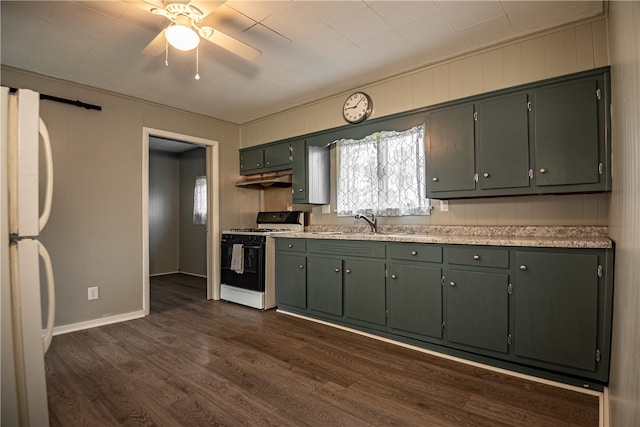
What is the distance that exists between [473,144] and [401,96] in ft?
3.15

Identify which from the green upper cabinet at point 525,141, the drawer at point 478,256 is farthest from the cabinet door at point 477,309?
the green upper cabinet at point 525,141

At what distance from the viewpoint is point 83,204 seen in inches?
130

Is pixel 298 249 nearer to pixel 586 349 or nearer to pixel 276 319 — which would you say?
pixel 276 319

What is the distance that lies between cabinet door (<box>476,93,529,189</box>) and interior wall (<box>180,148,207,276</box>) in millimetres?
5054

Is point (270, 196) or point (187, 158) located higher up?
point (187, 158)

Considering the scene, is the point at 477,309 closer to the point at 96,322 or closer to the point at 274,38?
the point at 274,38

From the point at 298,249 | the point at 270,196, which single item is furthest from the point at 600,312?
the point at 270,196

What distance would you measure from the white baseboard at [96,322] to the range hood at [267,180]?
2.08m

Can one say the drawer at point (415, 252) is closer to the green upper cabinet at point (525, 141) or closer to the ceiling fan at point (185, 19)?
the green upper cabinet at point (525, 141)

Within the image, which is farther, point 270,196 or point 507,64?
point 270,196

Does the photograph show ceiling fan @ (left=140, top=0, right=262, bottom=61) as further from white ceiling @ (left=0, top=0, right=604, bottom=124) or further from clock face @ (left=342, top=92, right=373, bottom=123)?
clock face @ (left=342, top=92, right=373, bottom=123)

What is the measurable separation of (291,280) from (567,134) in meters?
2.77

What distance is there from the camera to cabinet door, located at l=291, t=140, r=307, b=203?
384 centimetres

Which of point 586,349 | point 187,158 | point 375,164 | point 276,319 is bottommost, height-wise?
point 276,319
